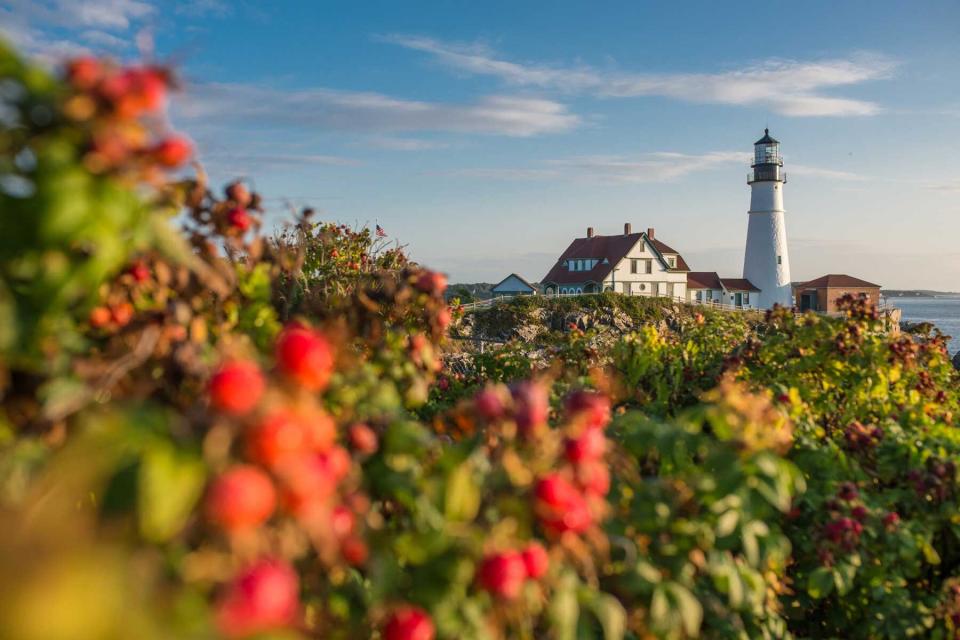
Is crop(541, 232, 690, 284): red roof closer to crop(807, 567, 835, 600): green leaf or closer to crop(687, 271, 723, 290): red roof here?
crop(687, 271, 723, 290): red roof

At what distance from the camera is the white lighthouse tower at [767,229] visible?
56906 mm

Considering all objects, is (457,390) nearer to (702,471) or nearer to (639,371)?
(639,371)

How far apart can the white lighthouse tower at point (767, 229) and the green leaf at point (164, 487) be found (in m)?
60.2

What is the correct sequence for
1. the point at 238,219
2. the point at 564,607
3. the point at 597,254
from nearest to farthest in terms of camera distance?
1. the point at 564,607
2. the point at 238,219
3. the point at 597,254

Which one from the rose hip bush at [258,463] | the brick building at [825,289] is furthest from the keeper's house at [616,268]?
the rose hip bush at [258,463]

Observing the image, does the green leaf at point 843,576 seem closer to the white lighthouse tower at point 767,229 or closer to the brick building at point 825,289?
the white lighthouse tower at point 767,229

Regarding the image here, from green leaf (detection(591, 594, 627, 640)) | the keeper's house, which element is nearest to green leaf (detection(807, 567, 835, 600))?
green leaf (detection(591, 594, 627, 640))

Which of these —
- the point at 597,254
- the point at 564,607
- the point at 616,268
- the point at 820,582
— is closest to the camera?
the point at 564,607

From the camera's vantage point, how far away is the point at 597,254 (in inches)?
2158

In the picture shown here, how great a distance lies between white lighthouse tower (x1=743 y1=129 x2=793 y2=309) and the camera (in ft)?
187

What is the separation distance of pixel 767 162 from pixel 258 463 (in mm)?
61538

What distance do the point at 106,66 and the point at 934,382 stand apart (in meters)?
7.62

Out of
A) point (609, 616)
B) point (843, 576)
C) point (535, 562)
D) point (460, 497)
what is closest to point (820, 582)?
point (843, 576)

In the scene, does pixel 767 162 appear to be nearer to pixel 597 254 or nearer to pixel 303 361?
pixel 597 254
